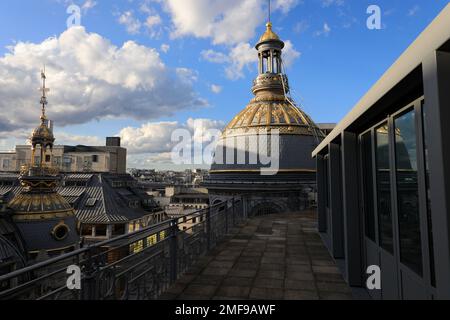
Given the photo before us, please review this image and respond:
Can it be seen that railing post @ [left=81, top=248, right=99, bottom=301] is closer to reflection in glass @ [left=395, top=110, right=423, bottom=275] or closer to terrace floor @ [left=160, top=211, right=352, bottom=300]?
terrace floor @ [left=160, top=211, right=352, bottom=300]

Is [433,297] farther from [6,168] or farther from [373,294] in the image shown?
[6,168]

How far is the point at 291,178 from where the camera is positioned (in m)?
33.4

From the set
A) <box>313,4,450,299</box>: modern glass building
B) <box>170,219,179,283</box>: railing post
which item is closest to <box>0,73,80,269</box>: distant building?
<box>170,219,179,283</box>: railing post

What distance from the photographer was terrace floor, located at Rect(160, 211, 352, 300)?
5.34m

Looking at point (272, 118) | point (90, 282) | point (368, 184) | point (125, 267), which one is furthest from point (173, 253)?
point (272, 118)

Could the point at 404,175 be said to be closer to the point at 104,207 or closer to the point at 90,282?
the point at 90,282

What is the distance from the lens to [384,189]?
4547 mm

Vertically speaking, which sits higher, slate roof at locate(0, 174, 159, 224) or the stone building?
the stone building

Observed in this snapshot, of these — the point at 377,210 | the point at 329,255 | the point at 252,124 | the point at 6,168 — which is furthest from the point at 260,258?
the point at 6,168

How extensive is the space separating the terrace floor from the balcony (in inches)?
0.6

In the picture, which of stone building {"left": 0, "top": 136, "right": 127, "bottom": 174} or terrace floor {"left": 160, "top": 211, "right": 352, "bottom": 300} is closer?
terrace floor {"left": 160, "top": 211, "right": 352, "bottom": 300}

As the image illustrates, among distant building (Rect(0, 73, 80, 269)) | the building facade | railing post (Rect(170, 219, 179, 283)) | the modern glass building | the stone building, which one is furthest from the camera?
the stone building

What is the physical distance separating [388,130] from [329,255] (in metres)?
4.75

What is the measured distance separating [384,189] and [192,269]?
4.29 meters
